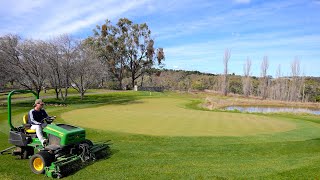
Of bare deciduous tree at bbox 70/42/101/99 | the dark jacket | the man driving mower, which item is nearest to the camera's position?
the man driving mower

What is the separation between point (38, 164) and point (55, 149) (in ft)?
1.91

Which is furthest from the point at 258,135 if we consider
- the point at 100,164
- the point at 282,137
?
the point at 100,164

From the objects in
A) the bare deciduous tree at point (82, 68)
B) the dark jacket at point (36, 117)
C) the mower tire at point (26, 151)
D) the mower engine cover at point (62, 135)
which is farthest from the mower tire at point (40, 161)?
the bare deciduous tree at point (82, 68)

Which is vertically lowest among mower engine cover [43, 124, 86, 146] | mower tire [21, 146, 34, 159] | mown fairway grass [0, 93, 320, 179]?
mown fairway grass [0, 93, 320, 179]

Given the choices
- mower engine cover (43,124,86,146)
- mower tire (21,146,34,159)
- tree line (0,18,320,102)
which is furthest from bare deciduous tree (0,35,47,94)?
mower engine cover (43,124,86,146)

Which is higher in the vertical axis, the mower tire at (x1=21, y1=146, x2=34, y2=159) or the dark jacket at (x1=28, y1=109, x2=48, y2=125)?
the dark jacket at (x1=28, y1=109, x2=48, y2=125)

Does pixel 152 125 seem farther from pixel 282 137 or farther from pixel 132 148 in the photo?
pixel 282 137

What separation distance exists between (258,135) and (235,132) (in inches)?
46.2

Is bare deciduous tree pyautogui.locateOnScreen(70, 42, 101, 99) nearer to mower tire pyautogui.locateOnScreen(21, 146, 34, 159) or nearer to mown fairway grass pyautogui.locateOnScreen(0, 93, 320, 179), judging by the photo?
mown fairway grass pyautogui.locateOnScreen(0, 93, 320, 179)

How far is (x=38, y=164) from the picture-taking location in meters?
7.61

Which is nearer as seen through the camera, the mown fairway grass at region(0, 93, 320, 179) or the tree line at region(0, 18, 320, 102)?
the mown fairway grass at region(0, 93, 320, 179)

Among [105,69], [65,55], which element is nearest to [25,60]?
[65,55]

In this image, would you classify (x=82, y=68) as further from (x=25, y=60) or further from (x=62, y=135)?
(x=62, y=135)

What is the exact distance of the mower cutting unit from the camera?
7.39 metres
